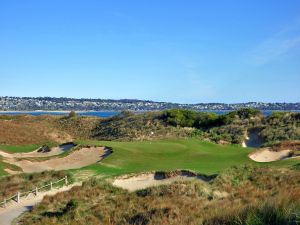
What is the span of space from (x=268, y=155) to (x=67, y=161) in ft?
50.5

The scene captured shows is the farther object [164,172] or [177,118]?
[177,118]

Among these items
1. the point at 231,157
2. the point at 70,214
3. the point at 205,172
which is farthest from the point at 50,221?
the point at 231,157

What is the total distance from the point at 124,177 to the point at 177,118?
39411 millimetres

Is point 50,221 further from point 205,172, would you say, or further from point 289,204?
point 289,204

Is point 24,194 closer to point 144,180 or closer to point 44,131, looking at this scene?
point 144,180

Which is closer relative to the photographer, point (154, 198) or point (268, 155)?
point (154, 198)

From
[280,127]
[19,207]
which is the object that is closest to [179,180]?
[19,207]

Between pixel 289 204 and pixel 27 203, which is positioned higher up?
pixel 289 204

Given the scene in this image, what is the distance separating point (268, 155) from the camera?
117 feet

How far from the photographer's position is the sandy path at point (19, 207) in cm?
2108

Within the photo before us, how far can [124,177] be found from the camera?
2748cm

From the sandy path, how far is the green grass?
14.2 feet

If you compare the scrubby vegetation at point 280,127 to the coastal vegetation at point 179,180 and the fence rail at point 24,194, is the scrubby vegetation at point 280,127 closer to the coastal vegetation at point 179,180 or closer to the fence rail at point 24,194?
the coastal vegetation at point 179,180

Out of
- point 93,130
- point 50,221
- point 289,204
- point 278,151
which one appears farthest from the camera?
point 93,130
